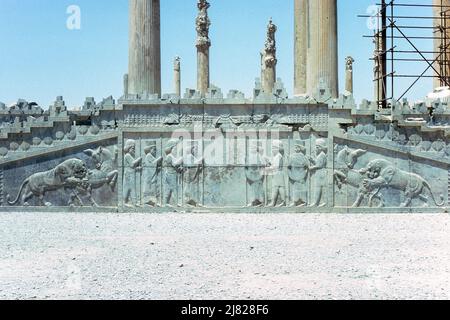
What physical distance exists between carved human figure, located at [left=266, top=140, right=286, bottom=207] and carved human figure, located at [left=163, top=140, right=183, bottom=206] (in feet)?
8.39

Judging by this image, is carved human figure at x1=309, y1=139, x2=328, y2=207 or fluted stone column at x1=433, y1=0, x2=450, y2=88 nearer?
carved human figure at x1=309, y1=139, x2=328, y2=207

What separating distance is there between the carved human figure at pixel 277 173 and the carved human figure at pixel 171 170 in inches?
101

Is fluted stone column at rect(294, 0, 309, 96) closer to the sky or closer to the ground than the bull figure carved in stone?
closer to the sky

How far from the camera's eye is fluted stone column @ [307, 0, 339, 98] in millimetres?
20141

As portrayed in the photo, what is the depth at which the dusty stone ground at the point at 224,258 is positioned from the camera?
776cm

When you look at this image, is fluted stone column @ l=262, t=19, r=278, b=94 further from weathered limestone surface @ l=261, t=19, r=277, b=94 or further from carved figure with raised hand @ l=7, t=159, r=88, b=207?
carved figure with raised hand @ l=7, t=159, r=88, b=207

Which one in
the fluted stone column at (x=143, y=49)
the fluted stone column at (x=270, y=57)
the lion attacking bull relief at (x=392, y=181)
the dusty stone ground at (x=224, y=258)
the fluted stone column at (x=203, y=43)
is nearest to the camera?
the dusty stone ground at (x=224, y=258)

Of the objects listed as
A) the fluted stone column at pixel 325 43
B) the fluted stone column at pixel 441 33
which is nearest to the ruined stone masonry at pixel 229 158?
the fluted stone column at pixel 325 43

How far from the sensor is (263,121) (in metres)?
17.7

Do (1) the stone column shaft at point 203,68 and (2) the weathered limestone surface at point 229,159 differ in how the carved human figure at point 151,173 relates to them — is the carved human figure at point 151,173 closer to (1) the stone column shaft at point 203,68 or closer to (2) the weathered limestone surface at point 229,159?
(2) the weathered limestone surface at point 229,159

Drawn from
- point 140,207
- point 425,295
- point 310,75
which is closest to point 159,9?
point 310,75

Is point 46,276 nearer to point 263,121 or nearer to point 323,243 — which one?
point 323,243

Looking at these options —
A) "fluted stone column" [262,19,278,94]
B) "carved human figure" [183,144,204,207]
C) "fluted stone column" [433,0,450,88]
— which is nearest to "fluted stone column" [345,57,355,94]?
"fluted stone column" [262,19,278,94]
